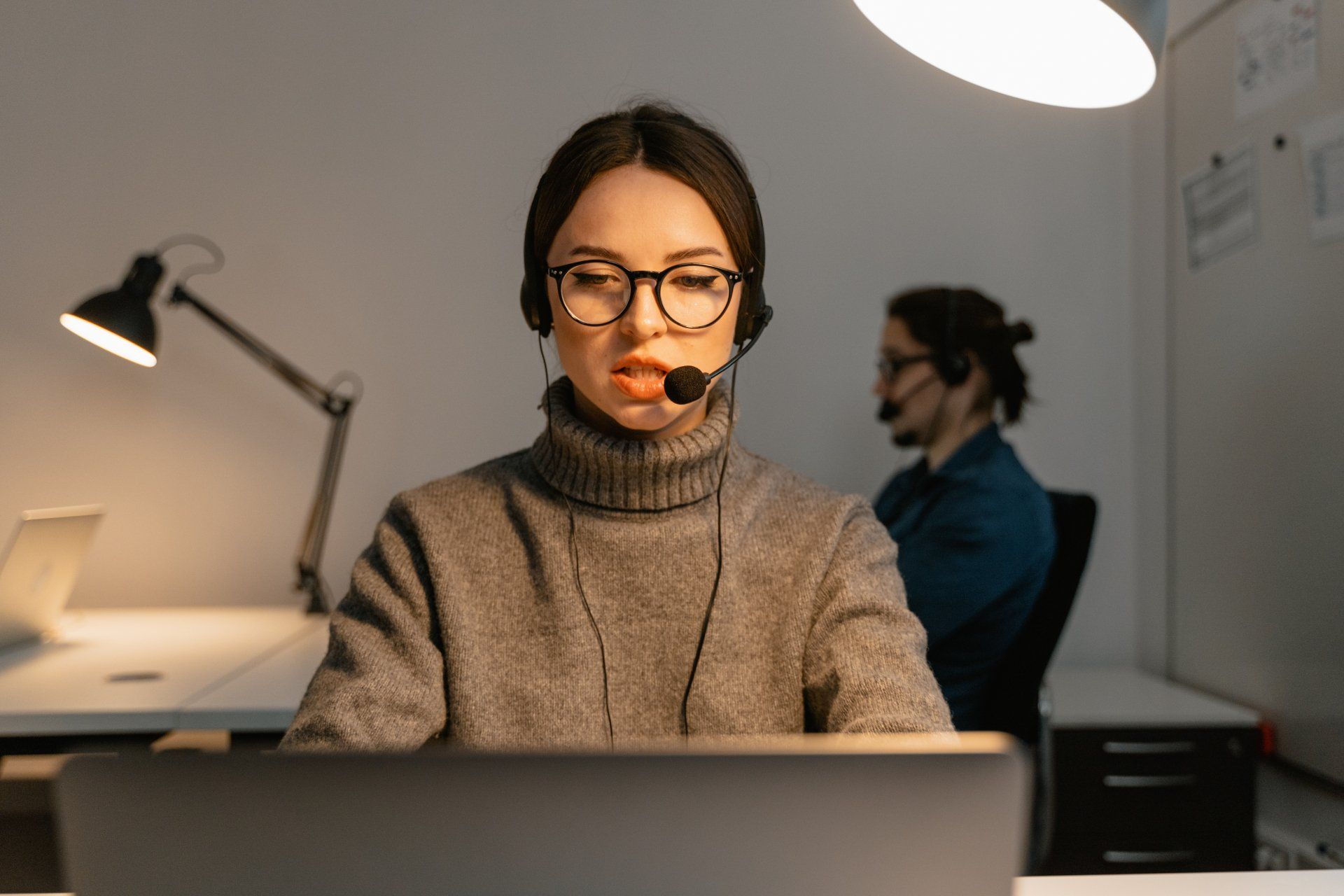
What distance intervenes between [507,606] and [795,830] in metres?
0.51

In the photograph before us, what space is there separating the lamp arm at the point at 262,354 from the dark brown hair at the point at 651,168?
1.27 meters

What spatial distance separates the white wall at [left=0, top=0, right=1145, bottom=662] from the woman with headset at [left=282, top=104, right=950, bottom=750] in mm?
1314

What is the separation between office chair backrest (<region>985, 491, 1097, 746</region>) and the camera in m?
1.50

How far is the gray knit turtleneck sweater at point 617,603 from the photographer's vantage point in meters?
0.85

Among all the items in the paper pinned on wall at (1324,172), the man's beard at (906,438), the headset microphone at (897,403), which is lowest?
the man's beard at (906,438)

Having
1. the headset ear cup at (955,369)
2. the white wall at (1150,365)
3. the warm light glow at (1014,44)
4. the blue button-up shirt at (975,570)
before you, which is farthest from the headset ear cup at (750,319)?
the white wall at (1150,365)

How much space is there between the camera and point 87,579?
2.22 metres

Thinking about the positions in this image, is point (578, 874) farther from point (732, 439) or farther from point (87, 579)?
point (87, 579)

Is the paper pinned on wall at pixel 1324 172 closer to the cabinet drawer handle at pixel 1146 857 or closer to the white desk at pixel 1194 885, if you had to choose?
the cabinet drawer handle at pixel 1146 857

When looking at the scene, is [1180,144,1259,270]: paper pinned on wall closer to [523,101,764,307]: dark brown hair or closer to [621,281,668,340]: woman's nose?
[523,101,764,307]: dark brown hair

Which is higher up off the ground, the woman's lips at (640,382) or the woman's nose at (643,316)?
the woman's nose at (643,316)

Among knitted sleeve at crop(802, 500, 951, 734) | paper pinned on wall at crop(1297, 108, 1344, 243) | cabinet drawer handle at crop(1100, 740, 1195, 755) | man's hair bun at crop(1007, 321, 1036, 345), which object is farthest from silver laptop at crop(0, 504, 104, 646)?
paper pinned on wall at crop(1297, 108, 1344, 243)

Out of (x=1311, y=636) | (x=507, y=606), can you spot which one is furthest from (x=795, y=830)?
(x=1311, y=636)

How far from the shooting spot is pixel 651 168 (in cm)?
89
